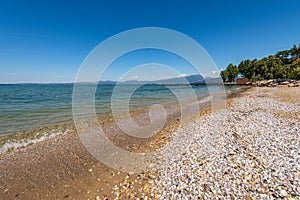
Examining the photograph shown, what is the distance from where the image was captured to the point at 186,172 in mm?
3828

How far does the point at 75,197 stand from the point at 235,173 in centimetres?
409

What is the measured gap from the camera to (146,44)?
29.9 feet

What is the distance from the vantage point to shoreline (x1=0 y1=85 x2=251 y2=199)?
12.5 ft

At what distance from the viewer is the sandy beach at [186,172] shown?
3143mm

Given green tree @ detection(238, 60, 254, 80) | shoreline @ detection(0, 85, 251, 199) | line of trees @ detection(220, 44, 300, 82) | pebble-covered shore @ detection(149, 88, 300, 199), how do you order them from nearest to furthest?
pebble-covered shore @ detection(149, 88, 300, 199), shoreline @ detection(0, 85, 251, 199), line of trees @ detection(220, 44, 300, 82), green tree @ detection(238, 60, 254, 80)

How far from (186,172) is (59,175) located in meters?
3.98

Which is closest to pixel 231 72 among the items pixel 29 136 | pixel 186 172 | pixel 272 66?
pixel 272 66

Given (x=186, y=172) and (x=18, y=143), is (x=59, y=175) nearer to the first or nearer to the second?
(x=186, y=172)

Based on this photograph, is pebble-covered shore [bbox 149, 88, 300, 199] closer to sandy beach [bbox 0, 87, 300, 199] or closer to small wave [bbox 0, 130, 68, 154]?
sandy beach [bbox 0, 87, 300, 199]

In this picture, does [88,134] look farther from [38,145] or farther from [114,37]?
[114,37]

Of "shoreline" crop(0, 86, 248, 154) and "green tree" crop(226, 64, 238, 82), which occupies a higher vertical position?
"green tree" crop(226, 64, 238, 82)

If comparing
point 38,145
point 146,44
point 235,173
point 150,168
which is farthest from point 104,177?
point 146,44

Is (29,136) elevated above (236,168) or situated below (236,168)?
below

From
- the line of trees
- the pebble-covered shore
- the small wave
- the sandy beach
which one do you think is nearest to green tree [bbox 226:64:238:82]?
the line of trees
